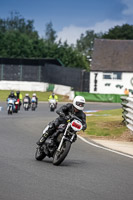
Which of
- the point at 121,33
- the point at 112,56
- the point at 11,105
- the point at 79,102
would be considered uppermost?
the point at 121,33

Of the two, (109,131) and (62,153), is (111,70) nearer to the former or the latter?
(109,131)

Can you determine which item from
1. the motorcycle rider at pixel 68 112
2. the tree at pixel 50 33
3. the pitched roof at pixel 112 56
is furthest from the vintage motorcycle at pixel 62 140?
the tree at pixel 50 33

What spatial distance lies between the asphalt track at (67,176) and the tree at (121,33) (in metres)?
84.0

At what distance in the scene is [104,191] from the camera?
25.2ft

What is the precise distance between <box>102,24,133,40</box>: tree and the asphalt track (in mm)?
83972

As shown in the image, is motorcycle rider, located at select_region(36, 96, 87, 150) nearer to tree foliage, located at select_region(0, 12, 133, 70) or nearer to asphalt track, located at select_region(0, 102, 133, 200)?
asphalt track, located at select_region(0, 102, 133, 200)

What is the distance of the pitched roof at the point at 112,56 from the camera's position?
2643 inches

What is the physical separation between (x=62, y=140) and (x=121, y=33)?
3490 inches

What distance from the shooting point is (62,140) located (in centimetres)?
1025

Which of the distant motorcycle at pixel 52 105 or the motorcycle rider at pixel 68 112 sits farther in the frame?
the distant motorcycle at pixel 52 105

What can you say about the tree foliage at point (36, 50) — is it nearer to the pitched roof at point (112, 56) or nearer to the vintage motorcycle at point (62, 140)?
the pitched roof at point (112, 56)

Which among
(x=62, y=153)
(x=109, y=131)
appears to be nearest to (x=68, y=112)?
(x=62, y=153)

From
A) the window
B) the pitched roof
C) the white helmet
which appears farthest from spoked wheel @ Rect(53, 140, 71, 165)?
the window

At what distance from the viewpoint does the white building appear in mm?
66750
